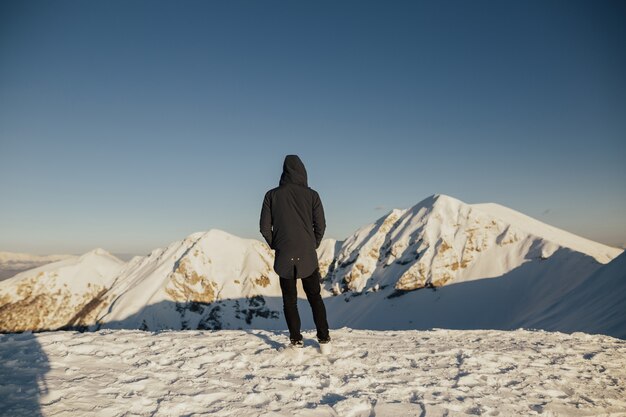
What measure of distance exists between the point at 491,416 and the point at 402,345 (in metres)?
3.96

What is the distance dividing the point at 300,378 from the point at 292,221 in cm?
279

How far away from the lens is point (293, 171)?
22.9ft

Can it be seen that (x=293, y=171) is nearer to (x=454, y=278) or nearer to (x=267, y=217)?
(x=267, y=217)

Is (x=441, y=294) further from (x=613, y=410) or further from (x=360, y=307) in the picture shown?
(x=613, y=410)

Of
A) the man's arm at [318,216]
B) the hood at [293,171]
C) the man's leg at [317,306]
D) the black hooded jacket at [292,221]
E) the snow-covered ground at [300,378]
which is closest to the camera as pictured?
the snow-covered ground at [300,378]

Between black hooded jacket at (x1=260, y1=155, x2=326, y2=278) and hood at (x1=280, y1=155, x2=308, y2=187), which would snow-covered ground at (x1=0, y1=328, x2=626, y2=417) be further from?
hood at (x1=280, y1=155, x2=308, y2=187)

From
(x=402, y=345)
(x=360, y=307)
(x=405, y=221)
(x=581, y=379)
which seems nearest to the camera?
(x=581, y=379)

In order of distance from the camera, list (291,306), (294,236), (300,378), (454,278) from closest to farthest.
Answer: (300,378) → (294,236) → (291,306) → (454,278)

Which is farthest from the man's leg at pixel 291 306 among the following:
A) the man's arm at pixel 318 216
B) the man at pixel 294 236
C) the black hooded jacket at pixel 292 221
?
the man's arm at pixel 318 216

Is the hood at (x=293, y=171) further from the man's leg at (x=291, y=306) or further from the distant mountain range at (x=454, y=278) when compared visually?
the distant mountain range at (x=454, y=278)

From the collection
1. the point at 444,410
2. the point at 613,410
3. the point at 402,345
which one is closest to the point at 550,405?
the point at 613,410

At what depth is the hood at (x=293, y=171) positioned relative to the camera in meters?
6.98

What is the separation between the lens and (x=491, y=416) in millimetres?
4320

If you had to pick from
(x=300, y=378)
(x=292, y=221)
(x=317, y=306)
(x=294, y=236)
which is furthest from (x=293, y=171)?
(x=300, y=378)
